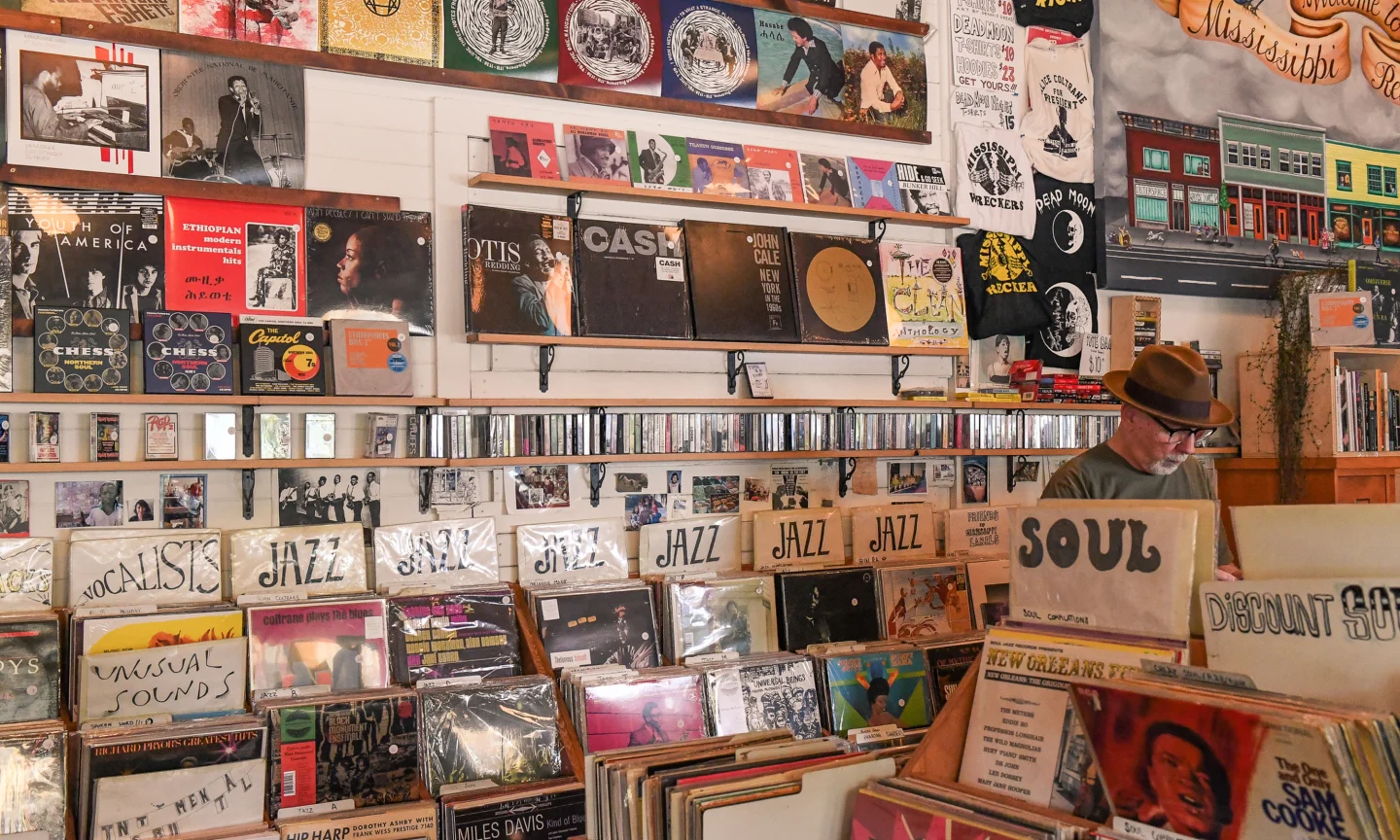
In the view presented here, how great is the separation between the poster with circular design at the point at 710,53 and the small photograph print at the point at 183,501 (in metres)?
2.30

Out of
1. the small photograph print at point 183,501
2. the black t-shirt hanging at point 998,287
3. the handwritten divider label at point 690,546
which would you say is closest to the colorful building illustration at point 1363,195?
the black t-shirt hanging at point 998,287

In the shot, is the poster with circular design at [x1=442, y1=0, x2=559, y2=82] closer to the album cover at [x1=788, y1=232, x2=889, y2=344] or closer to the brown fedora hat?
the album cover at [x1=788, y1=232, x2=889, y2=344]

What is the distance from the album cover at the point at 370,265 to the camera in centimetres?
396

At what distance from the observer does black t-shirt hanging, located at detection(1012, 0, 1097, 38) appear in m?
5.44

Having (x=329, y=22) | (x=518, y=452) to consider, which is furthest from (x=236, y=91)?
(x=518, y=452)

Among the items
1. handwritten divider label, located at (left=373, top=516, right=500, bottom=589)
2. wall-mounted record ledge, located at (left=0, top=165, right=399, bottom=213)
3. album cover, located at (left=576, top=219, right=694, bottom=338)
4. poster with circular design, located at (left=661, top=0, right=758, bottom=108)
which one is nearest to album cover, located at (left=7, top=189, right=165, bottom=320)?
wall-mounted record ledge, located at (left=0, top=165, right=399, bottom=213)

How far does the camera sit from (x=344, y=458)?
3885mm

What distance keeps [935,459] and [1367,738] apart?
3.65 metres

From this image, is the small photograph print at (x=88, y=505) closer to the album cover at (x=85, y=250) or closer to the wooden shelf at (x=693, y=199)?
the album cover at (x=85, y=250)

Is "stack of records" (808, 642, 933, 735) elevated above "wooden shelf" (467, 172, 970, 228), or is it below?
below

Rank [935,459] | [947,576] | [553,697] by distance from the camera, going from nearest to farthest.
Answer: [553,697] → [947,576] → [935,459]

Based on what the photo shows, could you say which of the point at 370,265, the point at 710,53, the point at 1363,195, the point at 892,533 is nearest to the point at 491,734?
the point at 370,265

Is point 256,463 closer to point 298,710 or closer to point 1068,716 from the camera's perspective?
point 298,710

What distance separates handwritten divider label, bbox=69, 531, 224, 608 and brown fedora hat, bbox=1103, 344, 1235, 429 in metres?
2.95
